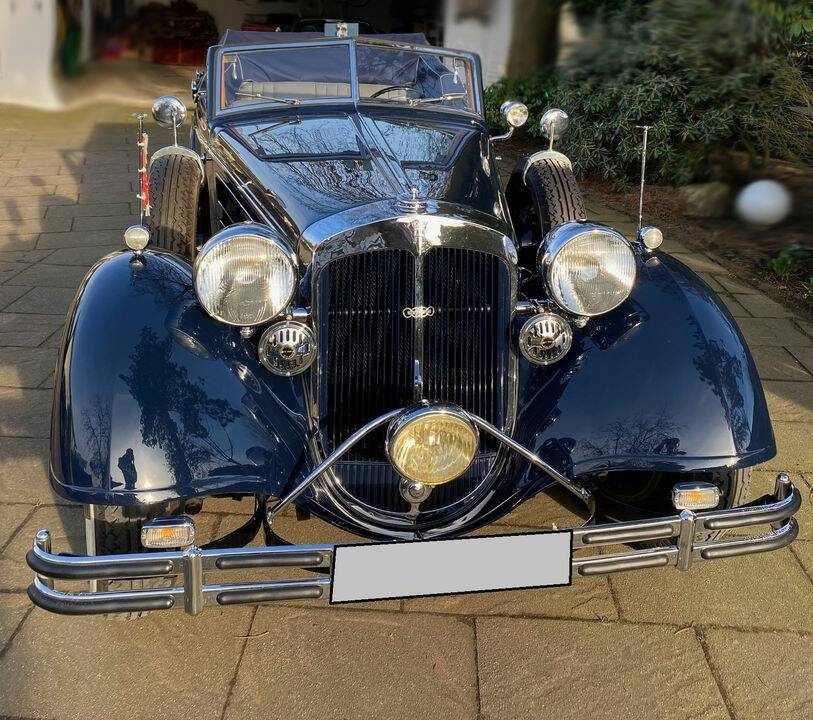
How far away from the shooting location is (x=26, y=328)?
15.7ft

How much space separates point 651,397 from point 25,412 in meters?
2.69

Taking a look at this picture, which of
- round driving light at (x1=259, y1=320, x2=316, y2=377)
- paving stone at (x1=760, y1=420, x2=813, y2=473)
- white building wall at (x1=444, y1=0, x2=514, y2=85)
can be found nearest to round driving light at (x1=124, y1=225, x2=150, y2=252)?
round driving light at (x1=259, y1=320, x2=316, y2=377)

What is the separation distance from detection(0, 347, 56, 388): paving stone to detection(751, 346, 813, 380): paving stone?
11.5 feet

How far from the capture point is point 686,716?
2.29 meters

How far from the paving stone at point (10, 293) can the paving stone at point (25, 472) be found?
1873 mm

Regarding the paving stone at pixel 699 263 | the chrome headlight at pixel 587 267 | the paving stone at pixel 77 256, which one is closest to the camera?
the chrome headlight at pixel 587 267

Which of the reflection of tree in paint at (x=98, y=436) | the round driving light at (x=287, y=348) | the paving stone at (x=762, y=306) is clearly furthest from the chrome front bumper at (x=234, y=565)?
the paving stone at (x=762, y=306)

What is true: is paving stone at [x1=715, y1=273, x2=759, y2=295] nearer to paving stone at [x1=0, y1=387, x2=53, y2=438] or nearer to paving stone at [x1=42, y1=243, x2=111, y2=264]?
paving stone at [x1=42, y1=243, x2=111, y2=264]

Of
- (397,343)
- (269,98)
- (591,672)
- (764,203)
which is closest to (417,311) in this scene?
(397,343)

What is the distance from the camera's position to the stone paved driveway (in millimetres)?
2303

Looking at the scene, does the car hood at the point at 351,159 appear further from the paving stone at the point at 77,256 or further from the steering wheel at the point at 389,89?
the paving stone at the point at 77,256

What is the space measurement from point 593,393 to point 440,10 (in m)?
9.79

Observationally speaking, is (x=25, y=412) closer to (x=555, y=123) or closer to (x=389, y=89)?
(x=389, y=89)

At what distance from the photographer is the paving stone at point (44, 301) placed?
199 inches
